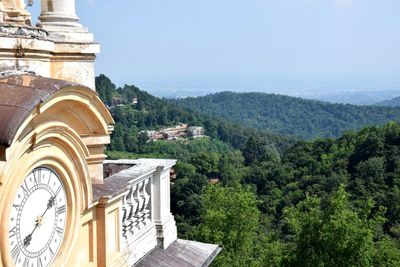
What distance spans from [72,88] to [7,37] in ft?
2.45

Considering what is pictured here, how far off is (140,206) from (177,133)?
13115cm

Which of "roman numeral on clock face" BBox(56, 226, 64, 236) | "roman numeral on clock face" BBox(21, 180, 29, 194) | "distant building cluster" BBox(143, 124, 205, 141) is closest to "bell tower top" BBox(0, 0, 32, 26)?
"roman numeral on clock face" BBox(21, 180, 29, 194)

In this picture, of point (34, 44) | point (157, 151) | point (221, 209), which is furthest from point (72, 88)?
point (157, 151)

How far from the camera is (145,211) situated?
25.5 ft

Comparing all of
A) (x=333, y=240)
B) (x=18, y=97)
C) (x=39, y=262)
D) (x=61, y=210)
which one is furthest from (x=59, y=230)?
(x=333, y=240)

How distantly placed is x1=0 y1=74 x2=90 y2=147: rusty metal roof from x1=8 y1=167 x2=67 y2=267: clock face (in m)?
0.69

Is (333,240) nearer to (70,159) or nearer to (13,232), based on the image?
(70,159)

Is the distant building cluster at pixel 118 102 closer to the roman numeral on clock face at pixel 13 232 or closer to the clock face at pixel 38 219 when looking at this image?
the clock face at pixel 38 219

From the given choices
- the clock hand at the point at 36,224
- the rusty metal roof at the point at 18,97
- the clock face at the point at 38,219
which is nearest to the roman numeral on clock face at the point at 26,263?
the clock face at the point at 38,219

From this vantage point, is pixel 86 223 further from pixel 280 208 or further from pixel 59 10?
pixel 280 208

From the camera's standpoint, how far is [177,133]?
455ft

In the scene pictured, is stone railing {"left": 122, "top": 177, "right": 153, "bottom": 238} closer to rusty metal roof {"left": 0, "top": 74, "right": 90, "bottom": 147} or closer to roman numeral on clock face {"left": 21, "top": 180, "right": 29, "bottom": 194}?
roman numeral on clock face {"left": 21, "top": 180, "right": 29, "bottom": 194}

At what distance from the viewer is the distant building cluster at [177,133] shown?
12893 cm

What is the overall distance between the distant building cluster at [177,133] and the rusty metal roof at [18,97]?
119706 mm
